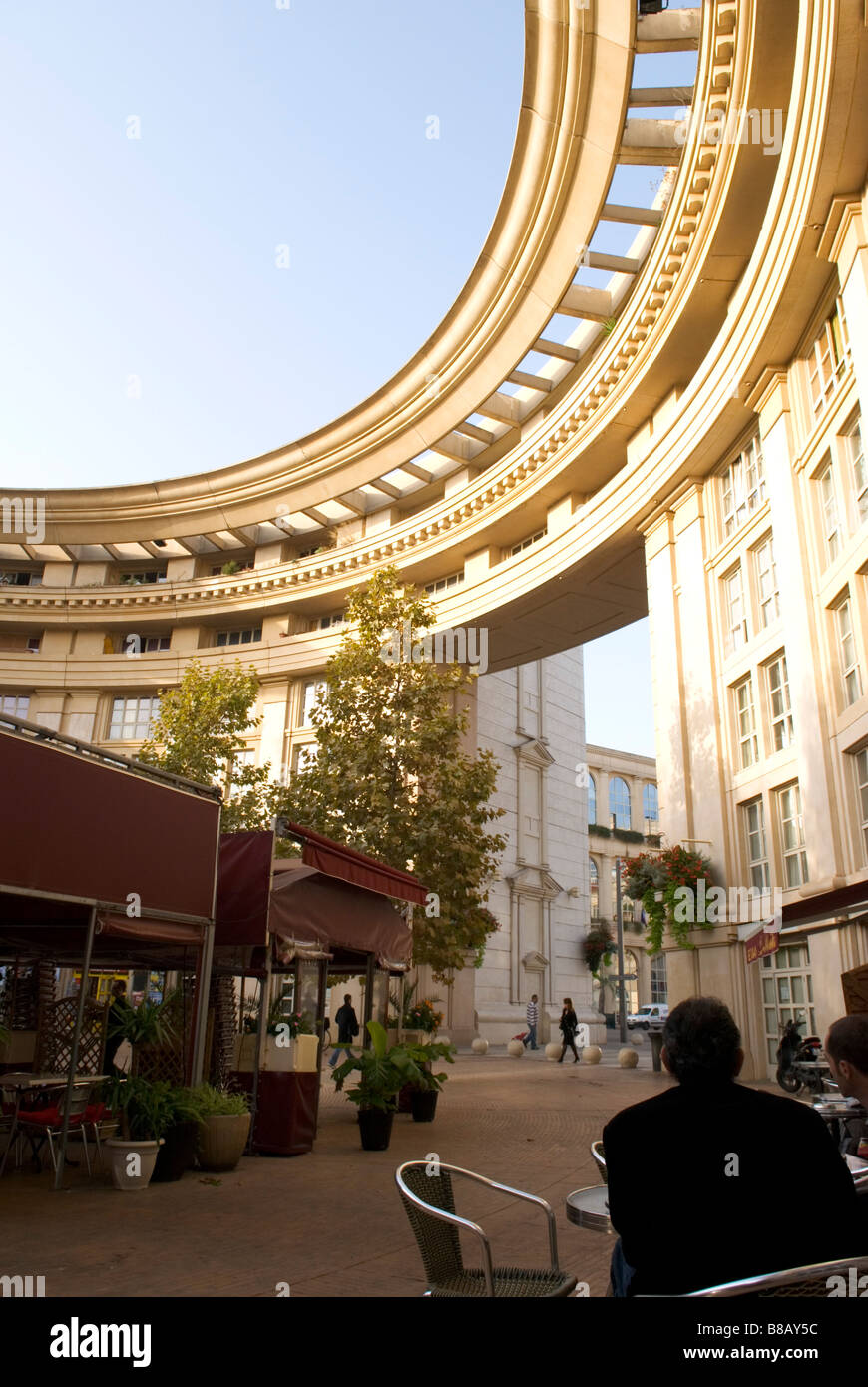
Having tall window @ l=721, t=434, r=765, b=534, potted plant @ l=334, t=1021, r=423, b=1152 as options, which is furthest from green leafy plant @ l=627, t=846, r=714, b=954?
potted plant @ l=334, t=1021, r=423, b=1152

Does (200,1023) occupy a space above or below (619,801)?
below

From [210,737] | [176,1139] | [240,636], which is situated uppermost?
[240,636]

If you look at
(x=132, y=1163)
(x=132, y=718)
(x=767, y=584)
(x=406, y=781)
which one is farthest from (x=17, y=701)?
(x=132, y=1163)

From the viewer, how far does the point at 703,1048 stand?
2936mm

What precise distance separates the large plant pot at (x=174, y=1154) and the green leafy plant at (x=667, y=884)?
40.9ft

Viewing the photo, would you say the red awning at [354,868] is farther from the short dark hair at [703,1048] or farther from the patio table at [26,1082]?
the short dark hair at [703,1048]

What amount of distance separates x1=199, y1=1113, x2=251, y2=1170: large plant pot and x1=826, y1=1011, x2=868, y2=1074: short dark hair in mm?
6420

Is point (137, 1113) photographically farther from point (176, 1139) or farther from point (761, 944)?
point (761, 944)

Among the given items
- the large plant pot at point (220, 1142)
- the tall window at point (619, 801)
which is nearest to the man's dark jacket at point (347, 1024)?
the large plant pot at point (220, 1142)

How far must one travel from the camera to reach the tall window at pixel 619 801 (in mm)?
67625

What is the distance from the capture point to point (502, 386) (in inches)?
1187

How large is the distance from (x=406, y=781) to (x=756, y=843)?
7.22m

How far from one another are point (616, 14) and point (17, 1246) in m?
22.7
